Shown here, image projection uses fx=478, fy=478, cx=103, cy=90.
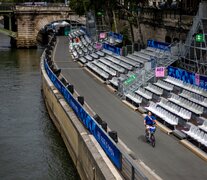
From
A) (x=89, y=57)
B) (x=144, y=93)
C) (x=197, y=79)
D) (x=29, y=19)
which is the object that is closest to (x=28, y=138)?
(x=144, y=93)

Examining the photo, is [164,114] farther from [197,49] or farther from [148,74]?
[197,49]

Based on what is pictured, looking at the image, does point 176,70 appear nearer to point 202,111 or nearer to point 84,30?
point 202,111

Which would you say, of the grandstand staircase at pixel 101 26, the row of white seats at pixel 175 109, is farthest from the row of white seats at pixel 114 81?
the grandstand staircase at pixel 101 26

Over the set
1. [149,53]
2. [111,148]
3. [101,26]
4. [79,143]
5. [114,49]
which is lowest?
[79,143]

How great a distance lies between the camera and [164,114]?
28.8 meters

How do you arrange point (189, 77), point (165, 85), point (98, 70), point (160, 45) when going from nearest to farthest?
1. point (189, 77)
2. point (165, 85)
3. point (160, 45)
4. point (98, 70)

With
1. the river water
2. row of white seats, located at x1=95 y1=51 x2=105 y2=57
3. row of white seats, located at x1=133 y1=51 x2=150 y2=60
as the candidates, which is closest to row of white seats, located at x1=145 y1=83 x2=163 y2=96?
the river water

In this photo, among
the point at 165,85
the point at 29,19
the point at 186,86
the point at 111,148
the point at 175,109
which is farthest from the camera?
the point at 29,19

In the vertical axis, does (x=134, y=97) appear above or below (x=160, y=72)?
below

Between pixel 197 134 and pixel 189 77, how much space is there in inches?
292

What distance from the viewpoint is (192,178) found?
20312mm

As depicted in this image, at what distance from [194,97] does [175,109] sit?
161cm

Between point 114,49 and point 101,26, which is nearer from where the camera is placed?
point 114,49

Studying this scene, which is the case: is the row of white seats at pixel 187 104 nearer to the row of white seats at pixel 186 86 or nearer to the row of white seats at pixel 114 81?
the row of white seats at pixel 186 86
